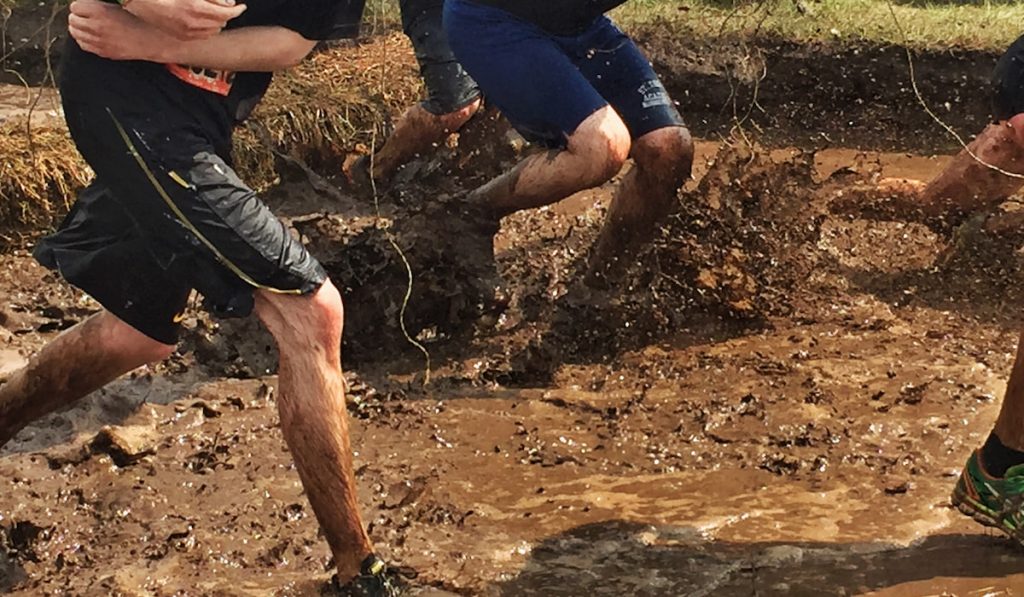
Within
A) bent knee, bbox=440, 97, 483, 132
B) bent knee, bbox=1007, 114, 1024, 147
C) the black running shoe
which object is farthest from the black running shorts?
bent knee, bbox=440, 97, 483, 132

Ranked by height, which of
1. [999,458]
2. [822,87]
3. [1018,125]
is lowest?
[822,87]

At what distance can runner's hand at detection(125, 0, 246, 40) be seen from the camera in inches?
112

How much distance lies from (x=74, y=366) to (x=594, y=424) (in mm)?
1629

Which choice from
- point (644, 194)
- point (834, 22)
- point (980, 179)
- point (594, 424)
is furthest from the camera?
point (834, 22)

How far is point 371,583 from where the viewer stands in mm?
2996

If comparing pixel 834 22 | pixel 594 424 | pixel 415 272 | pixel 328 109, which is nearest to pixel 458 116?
pixel 415 272

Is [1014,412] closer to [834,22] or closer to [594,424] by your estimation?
[594,424]

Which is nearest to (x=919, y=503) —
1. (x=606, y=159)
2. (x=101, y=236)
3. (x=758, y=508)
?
(x=758, y=508)

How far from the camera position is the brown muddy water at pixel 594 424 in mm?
3322

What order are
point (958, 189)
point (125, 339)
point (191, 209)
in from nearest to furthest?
point (191, 209) < point (125, 339) < point (958, 189)

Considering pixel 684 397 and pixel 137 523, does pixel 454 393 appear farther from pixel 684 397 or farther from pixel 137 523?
pixel 137 523

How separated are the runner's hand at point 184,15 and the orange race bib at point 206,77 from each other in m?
0.13

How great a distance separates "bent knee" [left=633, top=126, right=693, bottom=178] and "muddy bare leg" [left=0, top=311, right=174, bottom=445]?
6.22 feet

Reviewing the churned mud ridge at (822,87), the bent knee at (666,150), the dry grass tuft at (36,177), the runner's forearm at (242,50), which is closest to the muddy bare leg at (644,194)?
the bent knee at (666,150)
